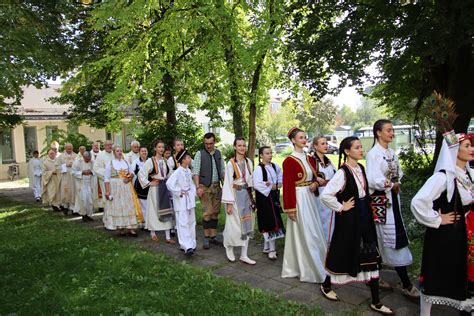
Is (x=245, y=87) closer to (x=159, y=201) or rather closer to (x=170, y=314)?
(x=159, y=201)

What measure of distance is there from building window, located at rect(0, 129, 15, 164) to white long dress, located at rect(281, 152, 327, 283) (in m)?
25.8

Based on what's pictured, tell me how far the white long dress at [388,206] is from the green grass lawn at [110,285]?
3.89ft

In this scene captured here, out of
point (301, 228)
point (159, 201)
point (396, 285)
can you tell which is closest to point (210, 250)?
point (159, 201)

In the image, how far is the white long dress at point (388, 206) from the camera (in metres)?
4.54

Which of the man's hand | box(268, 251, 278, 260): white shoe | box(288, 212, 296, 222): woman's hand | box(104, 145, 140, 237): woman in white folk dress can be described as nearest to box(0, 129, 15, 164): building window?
box(104, 145, 140, 237): woman in white folk dress

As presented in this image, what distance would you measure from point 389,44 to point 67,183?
9900 mm

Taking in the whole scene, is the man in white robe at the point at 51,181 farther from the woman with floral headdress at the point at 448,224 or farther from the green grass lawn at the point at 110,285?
the woman with floral headdress at the point at 448,224

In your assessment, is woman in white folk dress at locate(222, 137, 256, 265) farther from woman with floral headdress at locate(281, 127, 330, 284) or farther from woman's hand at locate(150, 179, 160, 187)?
woman's hand at locate(150, 179, 160, 187)

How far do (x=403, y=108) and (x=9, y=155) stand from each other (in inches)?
962

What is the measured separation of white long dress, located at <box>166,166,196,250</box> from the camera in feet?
22.2

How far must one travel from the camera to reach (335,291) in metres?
4.85

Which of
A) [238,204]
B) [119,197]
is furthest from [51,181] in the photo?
[238,204]

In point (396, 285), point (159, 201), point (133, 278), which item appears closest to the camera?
point (396, 285)

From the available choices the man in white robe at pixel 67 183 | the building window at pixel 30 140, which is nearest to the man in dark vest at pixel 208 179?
the man in white robe at pixel 67 183
